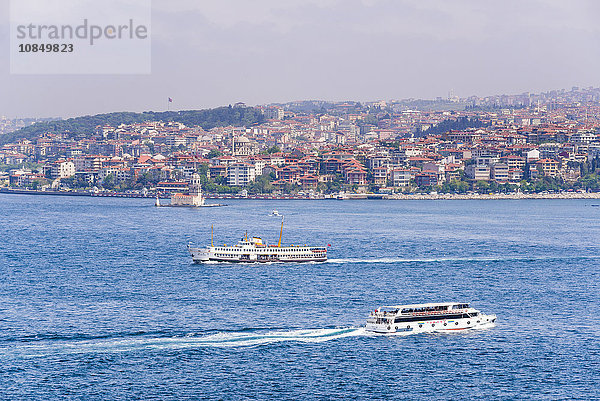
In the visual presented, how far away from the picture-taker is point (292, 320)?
76.3 ft

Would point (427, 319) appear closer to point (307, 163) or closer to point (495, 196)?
point (495, 196)

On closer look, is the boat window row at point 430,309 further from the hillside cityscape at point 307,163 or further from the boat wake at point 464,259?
the hillside cityscape at point 307,163

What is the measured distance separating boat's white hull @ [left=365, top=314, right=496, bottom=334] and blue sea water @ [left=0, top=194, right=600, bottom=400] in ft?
0.92

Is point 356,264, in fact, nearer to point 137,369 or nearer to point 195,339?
point 195,339

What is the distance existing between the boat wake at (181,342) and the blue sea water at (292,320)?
0.06 metres

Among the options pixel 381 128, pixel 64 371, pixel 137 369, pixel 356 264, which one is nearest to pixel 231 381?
pixel 137 369

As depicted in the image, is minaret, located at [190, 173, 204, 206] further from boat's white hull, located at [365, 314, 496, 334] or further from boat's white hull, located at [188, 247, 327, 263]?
boat's white hull, located at [365, 314, 496, 334]

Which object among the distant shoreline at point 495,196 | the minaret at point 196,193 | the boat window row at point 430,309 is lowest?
the distant shoreline at point 495,196

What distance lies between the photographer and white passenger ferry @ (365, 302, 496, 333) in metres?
22.3

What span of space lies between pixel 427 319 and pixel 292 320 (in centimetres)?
324

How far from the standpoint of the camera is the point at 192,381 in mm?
18547

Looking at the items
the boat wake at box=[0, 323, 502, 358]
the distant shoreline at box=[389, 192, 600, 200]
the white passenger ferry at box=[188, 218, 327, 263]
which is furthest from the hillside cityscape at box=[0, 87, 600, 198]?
the boat wake at box=[0, 323, 502, 358]

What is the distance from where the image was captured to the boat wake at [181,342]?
20.4m

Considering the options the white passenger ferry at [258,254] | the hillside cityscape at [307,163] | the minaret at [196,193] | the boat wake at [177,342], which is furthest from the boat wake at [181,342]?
the hillside cityscape at [307,163]
